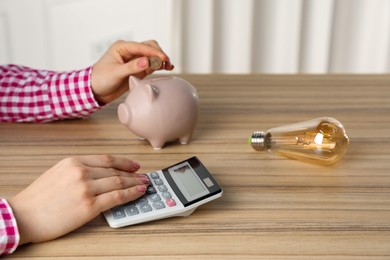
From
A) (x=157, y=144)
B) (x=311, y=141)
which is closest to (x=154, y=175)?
(x=157, y=144)

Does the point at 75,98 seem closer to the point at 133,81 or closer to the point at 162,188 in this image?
the point at 133,81

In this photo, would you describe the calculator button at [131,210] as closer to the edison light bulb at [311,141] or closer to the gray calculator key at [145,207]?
the gray calculator key at [145,207]

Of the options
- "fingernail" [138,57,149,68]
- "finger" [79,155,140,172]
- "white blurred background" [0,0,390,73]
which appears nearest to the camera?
"finger" [79,155,140,172]

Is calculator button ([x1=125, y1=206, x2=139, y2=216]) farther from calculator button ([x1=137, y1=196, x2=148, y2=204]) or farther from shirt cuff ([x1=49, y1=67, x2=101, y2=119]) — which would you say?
shirt cuff ([x1=49, y1=67, x2=101, y2=119])

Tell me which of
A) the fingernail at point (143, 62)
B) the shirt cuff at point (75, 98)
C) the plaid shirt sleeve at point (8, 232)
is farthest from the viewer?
the shirt cuff at point (75, 98)

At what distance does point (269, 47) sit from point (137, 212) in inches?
60.8

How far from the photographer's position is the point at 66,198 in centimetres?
77

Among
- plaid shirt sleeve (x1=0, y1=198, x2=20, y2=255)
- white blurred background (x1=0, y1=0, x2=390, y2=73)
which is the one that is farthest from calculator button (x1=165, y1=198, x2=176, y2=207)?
white blurred background (x1=0, y1=0, x2=390, y2=73)

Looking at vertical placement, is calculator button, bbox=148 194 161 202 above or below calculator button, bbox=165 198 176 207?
below

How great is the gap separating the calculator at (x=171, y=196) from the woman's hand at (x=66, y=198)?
0.01 metres

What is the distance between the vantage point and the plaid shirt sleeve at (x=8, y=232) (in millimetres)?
722

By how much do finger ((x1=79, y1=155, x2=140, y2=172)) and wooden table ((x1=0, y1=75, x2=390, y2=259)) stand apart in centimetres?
7

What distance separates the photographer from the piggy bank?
0.98 metres

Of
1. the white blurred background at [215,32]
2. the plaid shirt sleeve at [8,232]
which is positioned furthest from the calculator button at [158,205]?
the white blurred background at [215,32]
